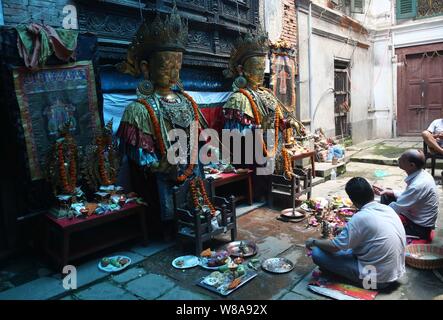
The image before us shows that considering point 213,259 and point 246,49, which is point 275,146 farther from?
point 213,259

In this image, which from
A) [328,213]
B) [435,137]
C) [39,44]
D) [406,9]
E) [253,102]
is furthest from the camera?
[406,9]

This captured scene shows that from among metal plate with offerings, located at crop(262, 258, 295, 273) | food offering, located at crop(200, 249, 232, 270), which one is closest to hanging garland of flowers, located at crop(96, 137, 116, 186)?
food offering, located at crop(200, 249, 232, 270)

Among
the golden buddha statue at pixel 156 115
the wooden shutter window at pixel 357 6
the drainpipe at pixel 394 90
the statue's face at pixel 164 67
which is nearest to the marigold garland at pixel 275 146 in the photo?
the golden buddha statue at pixel 156 115

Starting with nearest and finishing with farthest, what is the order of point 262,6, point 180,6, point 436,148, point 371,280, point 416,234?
point 371,280 → point 416,234 → point 180,6 → point 436,148 → point 262,6

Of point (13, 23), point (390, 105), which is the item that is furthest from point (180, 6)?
point (390, 105)

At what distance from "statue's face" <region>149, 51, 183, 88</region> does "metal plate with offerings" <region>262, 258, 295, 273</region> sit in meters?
2.71

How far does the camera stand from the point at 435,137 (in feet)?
24.9

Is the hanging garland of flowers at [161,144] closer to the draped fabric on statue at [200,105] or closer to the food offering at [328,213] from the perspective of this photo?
the draped fabric on statue at [200,105]

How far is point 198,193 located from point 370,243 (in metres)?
2.31

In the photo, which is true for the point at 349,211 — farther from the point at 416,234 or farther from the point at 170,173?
the point at 170,173

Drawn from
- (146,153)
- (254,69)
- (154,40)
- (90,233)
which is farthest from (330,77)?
(90,233)

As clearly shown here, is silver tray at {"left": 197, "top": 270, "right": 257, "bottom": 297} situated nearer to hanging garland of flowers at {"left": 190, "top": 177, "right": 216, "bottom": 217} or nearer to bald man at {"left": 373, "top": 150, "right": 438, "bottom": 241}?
hanging garland of flowers at {"left": 190, "top": 177, "right": 216, "bottom": 217}

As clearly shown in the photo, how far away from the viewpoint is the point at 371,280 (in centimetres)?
347

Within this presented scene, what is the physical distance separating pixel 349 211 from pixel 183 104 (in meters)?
3.04
